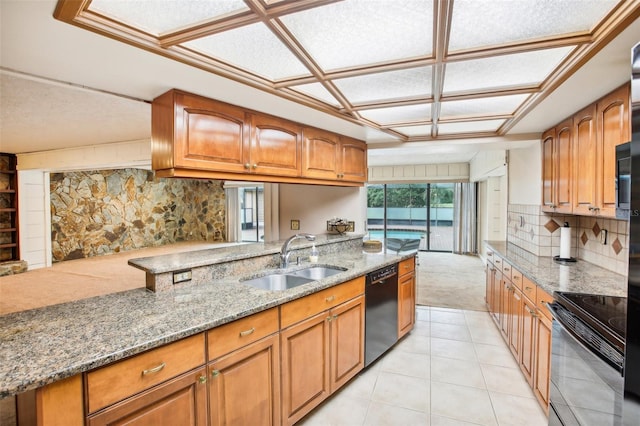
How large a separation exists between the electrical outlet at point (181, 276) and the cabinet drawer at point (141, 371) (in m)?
0.67

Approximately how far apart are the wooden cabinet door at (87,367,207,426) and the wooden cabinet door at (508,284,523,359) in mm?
2408

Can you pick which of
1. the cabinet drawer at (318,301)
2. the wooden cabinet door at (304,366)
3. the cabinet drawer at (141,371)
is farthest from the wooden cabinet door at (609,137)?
the cabinet drawer at (141,371)

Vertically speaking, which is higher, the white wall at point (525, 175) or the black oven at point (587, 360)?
the white wall at point (525, 175)

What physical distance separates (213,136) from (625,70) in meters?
2.30

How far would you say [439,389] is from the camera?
243 centimetres

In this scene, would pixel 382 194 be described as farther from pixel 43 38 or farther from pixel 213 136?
pixel 43 38

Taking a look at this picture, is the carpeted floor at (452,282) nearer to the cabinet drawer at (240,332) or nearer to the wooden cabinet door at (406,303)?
the wooden cabinet door at (406,303)

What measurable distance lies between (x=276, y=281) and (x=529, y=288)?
190 cm

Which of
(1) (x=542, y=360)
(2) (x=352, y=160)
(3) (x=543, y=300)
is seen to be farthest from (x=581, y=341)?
(2) (x=352, y=160)

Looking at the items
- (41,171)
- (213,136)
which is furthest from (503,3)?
(41,171)

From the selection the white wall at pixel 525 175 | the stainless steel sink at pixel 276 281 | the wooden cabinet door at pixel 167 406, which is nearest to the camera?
the wooden cabinet door at pixel 167 406

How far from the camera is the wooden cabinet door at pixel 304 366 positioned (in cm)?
187

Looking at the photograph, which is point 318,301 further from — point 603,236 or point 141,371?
point 603,236

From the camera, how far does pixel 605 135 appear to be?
203 cm
